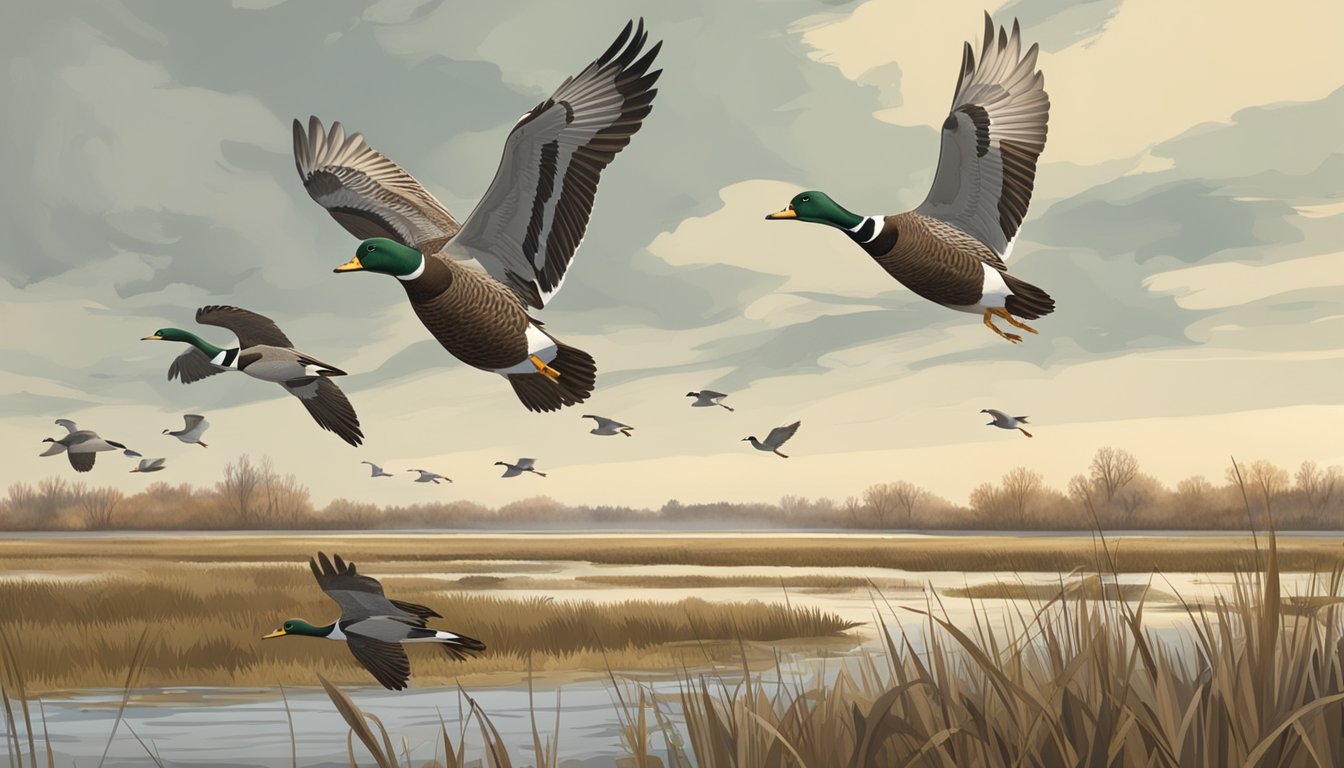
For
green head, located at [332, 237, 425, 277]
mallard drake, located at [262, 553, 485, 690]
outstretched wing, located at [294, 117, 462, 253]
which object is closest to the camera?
green head, located at [332, 237, 425, 277]

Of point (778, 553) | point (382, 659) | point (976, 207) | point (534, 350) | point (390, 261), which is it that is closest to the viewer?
point (390, 261)

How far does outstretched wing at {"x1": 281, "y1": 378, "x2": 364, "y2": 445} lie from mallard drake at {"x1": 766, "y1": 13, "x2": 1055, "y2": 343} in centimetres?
245

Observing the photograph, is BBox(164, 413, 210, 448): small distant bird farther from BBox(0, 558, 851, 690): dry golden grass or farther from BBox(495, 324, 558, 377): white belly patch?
BBox(495, 324, 558, 377): white belly patch

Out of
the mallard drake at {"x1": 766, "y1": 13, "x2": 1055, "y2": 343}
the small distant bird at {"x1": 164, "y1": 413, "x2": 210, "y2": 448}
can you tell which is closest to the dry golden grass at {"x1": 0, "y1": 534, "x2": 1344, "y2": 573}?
the small distant bird at {"x1": 164, "y1": 413, "x2": 210, "y2": 448}

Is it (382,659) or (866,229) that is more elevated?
(866,229)

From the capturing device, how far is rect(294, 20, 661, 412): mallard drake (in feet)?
17.7

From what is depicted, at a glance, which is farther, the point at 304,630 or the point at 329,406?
the point at 304,630

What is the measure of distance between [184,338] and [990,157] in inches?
200

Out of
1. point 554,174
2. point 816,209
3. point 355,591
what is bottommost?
point 355,591

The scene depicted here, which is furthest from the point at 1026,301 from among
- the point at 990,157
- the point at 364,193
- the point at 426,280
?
the point at 364,193

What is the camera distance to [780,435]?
60.5 feet

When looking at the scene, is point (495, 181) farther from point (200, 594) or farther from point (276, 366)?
point (200, 594)

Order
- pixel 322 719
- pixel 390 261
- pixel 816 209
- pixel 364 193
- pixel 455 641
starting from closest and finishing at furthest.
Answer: pixel 390 261, pixel 816 209, pixel 455 641, pixel 364 193, pixel 322 719

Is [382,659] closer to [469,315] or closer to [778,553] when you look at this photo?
[469,315]
